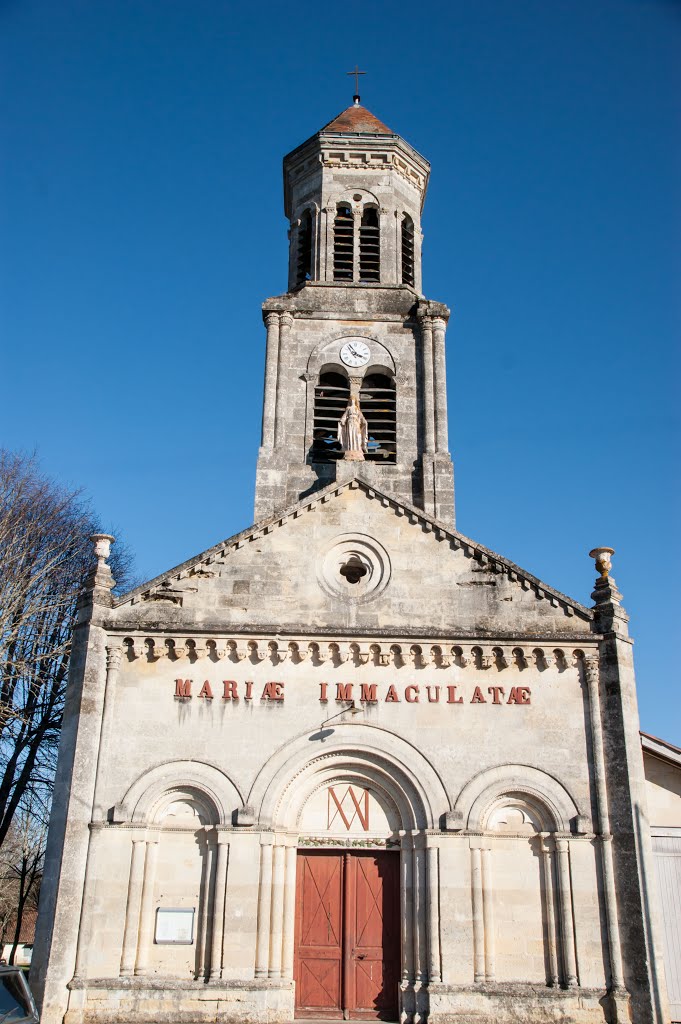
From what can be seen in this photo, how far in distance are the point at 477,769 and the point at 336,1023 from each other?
5.01 m

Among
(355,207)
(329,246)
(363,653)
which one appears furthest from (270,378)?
(363,653)

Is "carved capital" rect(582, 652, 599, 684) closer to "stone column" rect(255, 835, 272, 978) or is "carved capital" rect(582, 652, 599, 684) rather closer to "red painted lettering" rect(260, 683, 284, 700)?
"red painted lettering" rect(260, 683, 284, 700)

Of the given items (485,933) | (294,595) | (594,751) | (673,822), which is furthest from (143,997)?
(673,822)

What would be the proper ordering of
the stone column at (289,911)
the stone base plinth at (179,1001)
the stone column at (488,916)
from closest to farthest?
the stone base plinth at (179,1001) < the stone column at (488,916) < the stone column at (289,911)

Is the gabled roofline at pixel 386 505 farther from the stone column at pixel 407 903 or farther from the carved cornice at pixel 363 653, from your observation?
the stone column at pixel 407 903

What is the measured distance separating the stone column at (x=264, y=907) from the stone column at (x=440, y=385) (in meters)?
11.6

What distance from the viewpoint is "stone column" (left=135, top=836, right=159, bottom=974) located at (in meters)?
16.7

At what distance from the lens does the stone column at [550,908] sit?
55.0ft

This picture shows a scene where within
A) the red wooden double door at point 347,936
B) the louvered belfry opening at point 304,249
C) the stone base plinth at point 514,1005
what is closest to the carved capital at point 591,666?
the red wooden double door at point 347,936

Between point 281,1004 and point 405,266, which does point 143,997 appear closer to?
point 281,1004

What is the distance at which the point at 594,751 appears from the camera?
18016 mm

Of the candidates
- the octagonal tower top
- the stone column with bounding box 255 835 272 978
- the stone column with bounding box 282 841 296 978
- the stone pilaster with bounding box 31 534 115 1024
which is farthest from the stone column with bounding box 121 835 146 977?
the octagonal tower top

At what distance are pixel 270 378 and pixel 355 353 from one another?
2.49 metres

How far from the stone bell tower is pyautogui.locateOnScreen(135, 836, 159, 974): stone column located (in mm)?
9141
